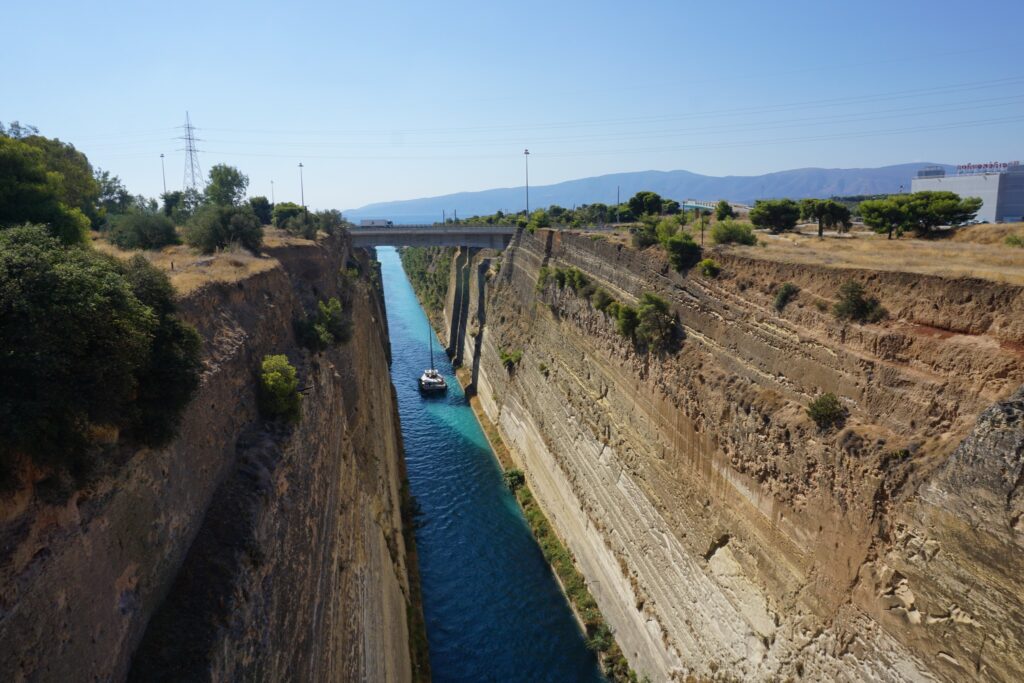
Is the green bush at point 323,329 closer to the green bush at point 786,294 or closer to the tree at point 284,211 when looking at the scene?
the green bush at point 786,294

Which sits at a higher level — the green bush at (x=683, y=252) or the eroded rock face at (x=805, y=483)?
the green bush at (x=683, y=252)

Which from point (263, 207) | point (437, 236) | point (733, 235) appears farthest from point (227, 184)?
point (733, 235)

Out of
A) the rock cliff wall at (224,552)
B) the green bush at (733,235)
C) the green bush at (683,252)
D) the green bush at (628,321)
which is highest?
the green bush at (733,235)

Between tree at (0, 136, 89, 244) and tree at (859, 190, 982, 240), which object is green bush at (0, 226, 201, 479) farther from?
tree at (859, 190, 982, 240)

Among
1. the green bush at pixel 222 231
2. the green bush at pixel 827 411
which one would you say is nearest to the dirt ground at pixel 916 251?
the green bush at pixel 827 411

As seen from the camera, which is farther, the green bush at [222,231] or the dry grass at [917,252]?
the green bush at [222,231]

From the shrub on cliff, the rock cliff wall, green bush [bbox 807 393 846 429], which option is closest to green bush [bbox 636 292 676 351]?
the shrub on cliff
